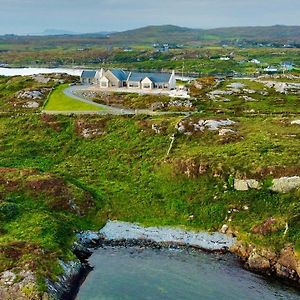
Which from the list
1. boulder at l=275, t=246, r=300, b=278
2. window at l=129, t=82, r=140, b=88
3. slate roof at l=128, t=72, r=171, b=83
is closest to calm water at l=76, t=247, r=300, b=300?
boulder at l=275, t=246, r=300, b=278

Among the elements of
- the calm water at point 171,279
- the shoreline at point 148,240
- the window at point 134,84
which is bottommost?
the calm water at point 171,279

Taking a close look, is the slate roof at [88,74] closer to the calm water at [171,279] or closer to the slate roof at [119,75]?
the slate roof at [119,75]

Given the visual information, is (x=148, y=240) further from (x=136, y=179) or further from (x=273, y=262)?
(x=273, y=262)

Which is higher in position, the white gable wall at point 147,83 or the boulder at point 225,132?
the white gable wall at point 147,83

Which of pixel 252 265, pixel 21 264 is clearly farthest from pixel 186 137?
pixel 21 264

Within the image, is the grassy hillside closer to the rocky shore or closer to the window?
the rocky shore

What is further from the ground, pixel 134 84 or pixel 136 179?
pixel 134 84

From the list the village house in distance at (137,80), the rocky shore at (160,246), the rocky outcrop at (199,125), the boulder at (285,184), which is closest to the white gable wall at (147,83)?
the village house in distance at (137,80)

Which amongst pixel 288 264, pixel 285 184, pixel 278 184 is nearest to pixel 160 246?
pixel 288 264
